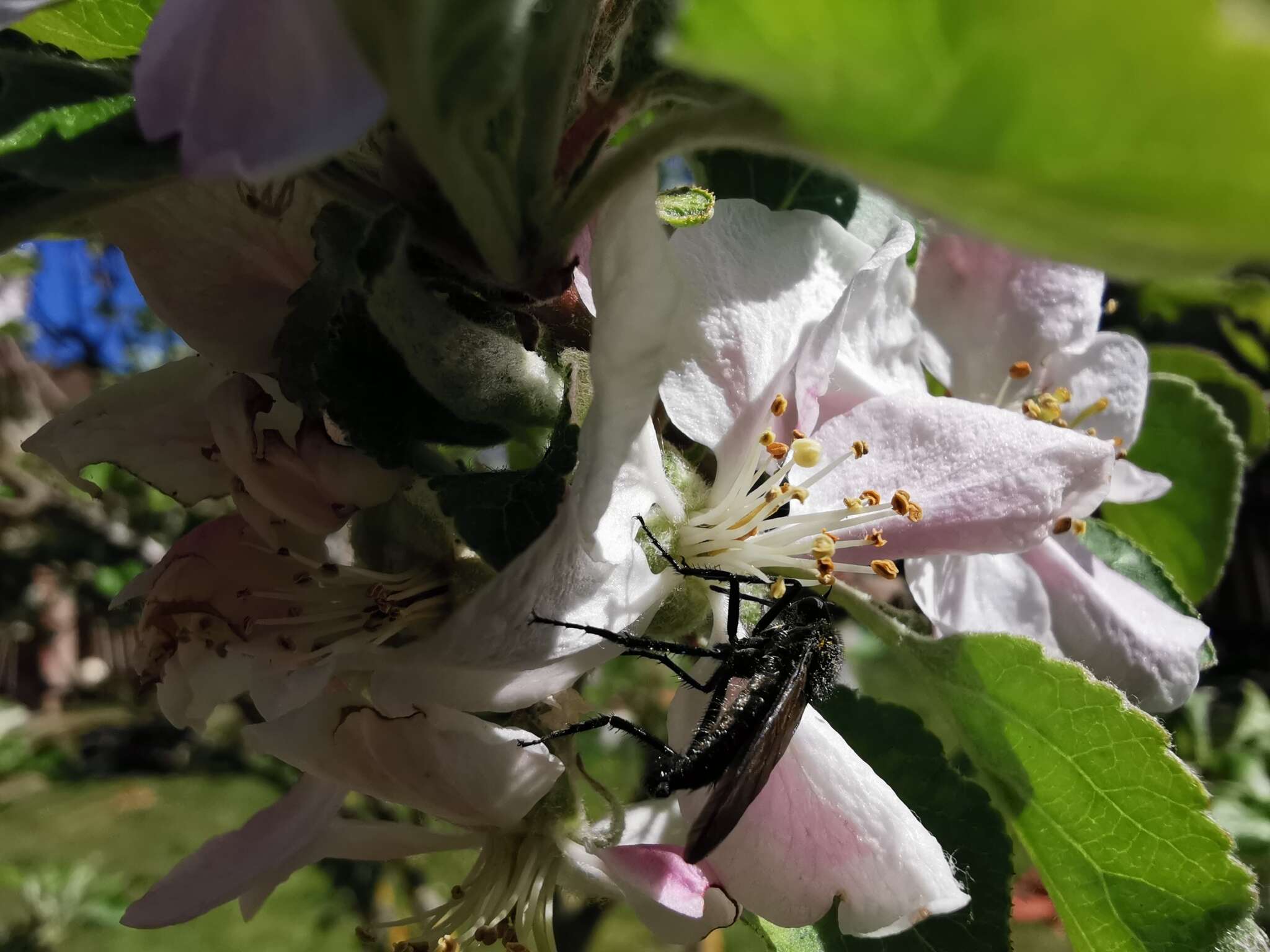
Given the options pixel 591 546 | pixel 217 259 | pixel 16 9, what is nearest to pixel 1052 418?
pixel 591 546

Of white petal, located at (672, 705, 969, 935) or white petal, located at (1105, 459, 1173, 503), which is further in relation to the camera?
white petal, located at (1105, 459, 1173, 503)

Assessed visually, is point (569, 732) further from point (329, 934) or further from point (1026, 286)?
point (329, 934)

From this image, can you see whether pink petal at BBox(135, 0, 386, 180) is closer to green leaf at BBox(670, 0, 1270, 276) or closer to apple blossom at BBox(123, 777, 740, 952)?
green leaf at BBox(670, 0, 1270, 276)

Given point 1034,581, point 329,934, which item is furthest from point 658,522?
point 329,934

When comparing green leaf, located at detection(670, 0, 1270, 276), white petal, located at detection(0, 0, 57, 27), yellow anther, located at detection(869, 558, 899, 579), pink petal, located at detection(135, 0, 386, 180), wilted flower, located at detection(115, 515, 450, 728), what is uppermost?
green leaf, located at detection(670, 0, 1270, 276)

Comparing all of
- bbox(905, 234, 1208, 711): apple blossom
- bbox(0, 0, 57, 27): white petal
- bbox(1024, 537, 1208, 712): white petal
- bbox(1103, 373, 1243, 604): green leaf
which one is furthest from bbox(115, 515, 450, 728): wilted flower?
bbox(1103, 373, 1243, 604): green leaf

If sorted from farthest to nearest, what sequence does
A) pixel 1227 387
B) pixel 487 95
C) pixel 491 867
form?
pixel 1227 387 < pixel 491 867 < pixel 487 95

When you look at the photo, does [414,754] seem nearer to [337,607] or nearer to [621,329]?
[337,607]

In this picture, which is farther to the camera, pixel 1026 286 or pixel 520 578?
pixel 1026 286
